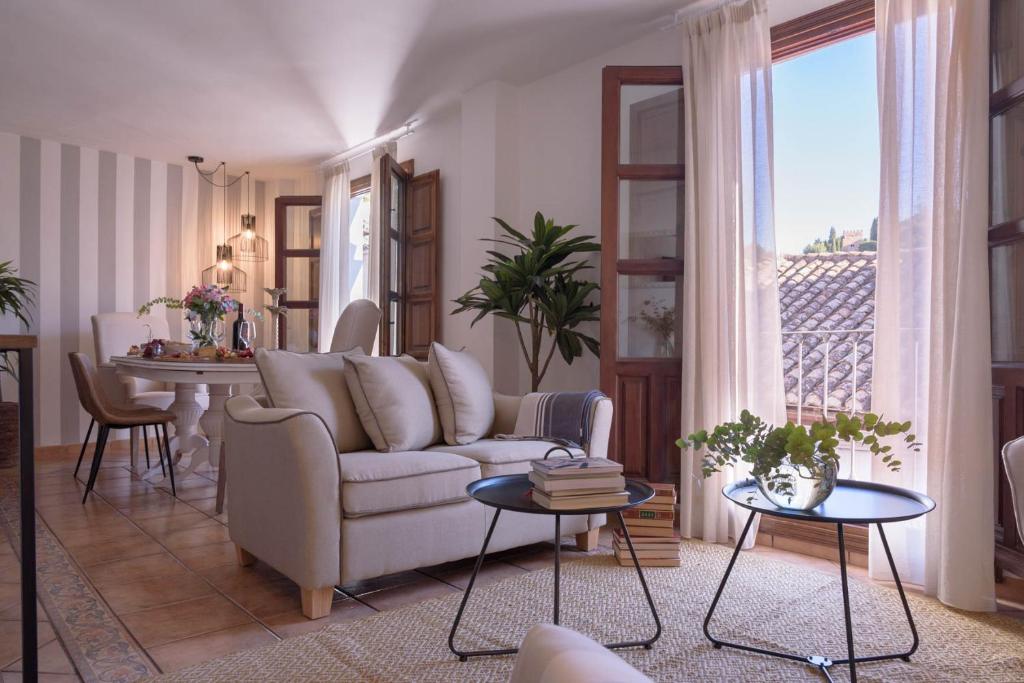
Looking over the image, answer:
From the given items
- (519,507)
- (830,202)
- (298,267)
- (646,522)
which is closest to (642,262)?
(646,522)

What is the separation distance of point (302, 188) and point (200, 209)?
1042 mm

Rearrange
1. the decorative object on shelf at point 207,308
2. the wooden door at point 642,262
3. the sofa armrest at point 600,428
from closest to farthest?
the sofa armrest at point 600,428, the wooden door at point 642,262, the decorative object on shelf at point 207,308

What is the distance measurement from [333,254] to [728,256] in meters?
4.20

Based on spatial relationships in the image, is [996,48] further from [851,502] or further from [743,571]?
[743,571]

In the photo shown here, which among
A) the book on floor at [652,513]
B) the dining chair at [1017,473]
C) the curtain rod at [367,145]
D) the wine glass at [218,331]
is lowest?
the book on floor at [652,513]

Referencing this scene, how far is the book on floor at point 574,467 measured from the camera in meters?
1.95

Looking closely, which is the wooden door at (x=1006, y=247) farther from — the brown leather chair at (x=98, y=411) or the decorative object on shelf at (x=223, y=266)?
the decorative object on shelf at (x=223, y=266)

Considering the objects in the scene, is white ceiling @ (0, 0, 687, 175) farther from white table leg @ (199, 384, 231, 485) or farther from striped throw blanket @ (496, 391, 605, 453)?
white table leg @ (199, 384, 231, 485)

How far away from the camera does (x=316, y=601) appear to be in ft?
7.77

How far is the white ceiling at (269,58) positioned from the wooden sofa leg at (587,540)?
8.84ft

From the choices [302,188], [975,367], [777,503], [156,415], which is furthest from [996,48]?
[302,188]

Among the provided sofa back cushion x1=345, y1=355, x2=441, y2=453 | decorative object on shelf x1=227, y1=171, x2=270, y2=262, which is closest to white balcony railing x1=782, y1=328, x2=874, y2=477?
sofa back cushion x1=345, y1=355, x2=441, y2=453

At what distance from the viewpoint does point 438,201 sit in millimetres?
5539

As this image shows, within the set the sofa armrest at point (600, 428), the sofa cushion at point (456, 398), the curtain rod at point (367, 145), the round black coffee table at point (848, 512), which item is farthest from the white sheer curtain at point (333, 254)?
the round black coffee table at point (848, 512)
